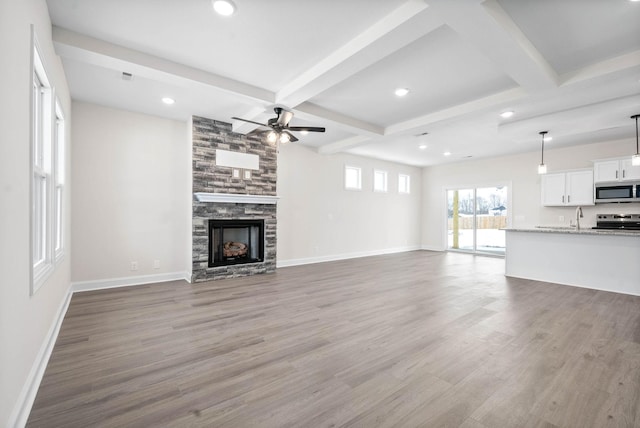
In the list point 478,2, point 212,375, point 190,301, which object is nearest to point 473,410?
point 212,375

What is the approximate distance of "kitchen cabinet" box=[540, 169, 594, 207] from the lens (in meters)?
6.52

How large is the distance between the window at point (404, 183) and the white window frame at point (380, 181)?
0.69 metres

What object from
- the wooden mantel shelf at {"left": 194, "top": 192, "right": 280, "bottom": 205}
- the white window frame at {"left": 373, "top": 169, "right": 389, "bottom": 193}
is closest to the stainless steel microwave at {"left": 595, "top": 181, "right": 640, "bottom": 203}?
the white window frame at {"left": 373, "top": 169, "right": 389, "bottom": 193}

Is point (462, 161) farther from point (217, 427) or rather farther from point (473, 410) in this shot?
point (217, 427)

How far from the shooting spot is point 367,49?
277 cm

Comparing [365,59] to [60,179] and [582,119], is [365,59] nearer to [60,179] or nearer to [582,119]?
[60,179]

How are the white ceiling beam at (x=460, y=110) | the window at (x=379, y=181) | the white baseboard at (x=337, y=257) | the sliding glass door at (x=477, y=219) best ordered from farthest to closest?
the window at (x=379, y=181) → the sliding glass door at (x=477, y=219) → the white baseboard at (x=337, y=257) → the white ceiling beam at (x=460, y=110)

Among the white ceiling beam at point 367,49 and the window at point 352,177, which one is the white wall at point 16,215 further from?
the window at point 352,177

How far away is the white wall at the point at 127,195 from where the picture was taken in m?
4.52

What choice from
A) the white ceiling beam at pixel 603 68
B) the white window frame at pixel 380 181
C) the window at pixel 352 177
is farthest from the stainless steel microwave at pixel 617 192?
the window at pixel 352 177

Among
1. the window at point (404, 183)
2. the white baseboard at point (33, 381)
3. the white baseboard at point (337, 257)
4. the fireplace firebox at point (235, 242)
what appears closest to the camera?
the white baseboard at point (33, 381)

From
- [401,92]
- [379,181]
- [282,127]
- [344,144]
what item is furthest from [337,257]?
[401,92]

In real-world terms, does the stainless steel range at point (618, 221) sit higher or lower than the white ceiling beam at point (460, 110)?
lower

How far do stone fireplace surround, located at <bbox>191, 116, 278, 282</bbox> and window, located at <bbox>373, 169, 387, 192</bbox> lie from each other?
12.5 feet
